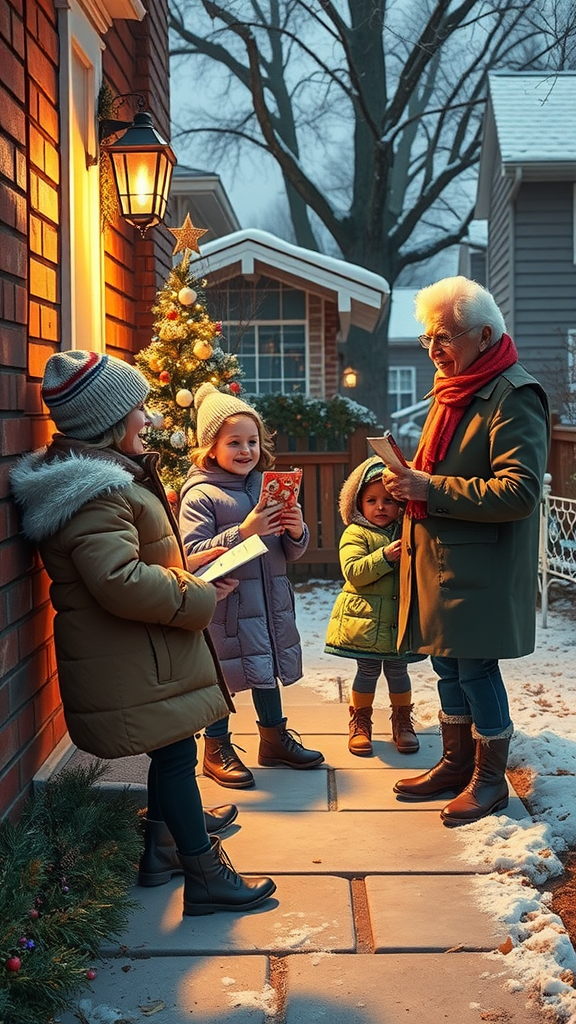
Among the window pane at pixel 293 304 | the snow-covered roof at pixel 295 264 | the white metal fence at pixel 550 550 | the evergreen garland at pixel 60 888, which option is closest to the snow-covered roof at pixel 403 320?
the window pane at pixel 293 304

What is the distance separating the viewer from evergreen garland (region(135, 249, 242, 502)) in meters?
6.78

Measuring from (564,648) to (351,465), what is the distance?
4.14 meters

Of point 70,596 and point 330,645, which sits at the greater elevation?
point 70,596

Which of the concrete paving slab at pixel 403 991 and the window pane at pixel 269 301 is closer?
the concrete paving slab at pixel 403 991

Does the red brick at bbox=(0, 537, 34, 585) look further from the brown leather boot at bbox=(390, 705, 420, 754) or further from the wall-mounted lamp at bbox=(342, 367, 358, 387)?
the wall-mounted lamp at bbox=(342, 367, 358, 387)

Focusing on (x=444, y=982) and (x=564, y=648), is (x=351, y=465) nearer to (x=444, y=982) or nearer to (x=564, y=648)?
(x=564, y=648)

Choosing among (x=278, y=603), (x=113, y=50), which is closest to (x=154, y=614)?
(x=278, y=603)

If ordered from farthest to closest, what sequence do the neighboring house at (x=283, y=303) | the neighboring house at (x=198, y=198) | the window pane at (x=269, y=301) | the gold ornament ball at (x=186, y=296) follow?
the window pane at (x=269, y=301)
the neighboring house at (x=198, y=198)
the neighboring house at (x=283, y=303)
the gold ornament ball at (x=186, y=296)

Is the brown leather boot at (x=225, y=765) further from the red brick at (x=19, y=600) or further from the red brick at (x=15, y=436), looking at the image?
the red brick at (x=15, y=436)

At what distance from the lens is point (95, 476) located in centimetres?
318

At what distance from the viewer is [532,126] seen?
640 inches

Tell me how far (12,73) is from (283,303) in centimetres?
1161

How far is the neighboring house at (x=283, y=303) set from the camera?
13.5 meters

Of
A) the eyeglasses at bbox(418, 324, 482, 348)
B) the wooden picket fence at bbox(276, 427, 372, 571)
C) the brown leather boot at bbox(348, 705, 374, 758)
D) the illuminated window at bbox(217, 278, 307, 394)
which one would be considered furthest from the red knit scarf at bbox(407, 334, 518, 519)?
the illuminated window at bbox(217, 278, 307, 394)
